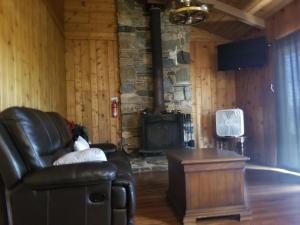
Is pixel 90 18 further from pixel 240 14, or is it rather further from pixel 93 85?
pixel 240 14

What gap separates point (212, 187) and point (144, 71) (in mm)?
3227

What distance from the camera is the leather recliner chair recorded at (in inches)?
69.9

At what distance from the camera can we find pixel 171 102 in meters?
5.36

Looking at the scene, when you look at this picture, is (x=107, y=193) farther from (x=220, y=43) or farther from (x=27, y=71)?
(x=220, y=43)

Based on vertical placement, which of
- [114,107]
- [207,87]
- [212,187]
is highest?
[207,87]

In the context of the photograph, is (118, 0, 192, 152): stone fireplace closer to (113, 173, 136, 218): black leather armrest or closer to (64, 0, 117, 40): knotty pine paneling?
(64, 0, 117, 40): knotty pine paneling

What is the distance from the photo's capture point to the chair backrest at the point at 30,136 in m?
1.86

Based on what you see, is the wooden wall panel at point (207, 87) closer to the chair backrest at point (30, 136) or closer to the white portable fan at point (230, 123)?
the white portable fan at point (230, 123)

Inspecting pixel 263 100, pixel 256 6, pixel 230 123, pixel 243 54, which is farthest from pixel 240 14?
pixel 230 123

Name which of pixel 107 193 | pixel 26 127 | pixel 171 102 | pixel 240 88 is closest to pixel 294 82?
pixel 240 88

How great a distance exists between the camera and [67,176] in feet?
5.81

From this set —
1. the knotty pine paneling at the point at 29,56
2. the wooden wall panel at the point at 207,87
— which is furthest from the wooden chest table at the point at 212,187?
the wooden wall panel at the point at 207,87

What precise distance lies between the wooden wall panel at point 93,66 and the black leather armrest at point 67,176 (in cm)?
355

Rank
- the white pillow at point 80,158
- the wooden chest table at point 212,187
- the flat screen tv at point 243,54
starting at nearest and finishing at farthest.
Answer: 1. the white pillow at point 80,158
2. the wooden chest table at point 212,187
3. the flat screen tv at point 243,54
